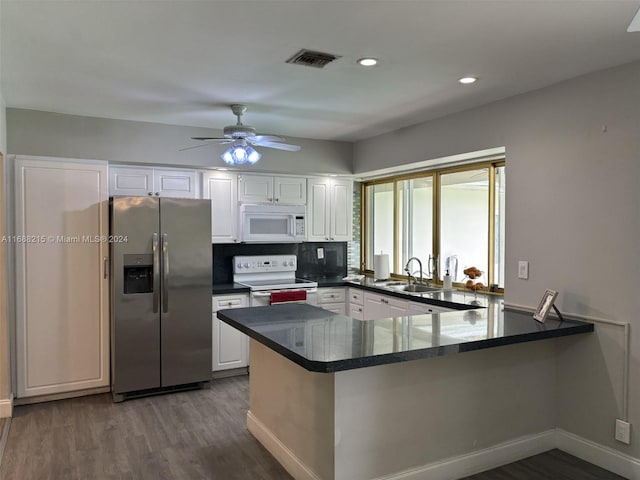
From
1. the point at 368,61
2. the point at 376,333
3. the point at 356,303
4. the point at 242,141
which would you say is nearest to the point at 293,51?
the point at 368,61

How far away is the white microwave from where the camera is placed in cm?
505

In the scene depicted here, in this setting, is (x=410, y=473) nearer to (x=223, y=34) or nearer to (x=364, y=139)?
(x=223, y=34)

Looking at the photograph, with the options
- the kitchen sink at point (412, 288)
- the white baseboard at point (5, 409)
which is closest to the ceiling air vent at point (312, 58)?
the kitchen sink at point (412, 288)

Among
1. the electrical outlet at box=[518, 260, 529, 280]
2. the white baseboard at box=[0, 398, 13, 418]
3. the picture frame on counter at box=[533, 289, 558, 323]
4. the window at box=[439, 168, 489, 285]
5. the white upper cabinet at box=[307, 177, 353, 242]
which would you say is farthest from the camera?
the white upper cabinet at box=[307, 177, 353, 242]

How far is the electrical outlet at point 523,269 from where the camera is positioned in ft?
11.3

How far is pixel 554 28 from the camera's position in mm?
2373

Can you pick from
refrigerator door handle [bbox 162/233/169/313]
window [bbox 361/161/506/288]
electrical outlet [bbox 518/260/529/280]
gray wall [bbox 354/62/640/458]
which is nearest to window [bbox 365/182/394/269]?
window [bbox 361/161/506/288]

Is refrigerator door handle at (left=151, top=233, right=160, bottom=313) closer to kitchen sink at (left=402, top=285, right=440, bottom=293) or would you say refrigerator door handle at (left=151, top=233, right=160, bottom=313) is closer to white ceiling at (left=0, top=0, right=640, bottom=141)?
white ceiling at (left=0, top=0, right=640, bottom=141)

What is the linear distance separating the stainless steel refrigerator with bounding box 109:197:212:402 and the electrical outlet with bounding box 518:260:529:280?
8.55 feet

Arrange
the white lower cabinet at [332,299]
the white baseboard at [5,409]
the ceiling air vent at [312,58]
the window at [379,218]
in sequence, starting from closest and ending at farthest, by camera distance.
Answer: the ceiling air vent at [312,58] < the white baseboard at [5,409] < the white lower cabinet at [332,299] < the window at [379,218]

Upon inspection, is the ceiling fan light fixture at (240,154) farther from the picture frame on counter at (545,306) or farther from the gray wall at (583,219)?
the picture frame on counter at (545,306)

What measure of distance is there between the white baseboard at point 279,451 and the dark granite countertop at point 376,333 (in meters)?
0.77

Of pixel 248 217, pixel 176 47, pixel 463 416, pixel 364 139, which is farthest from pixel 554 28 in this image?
pixel 248 217

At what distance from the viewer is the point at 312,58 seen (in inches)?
110
